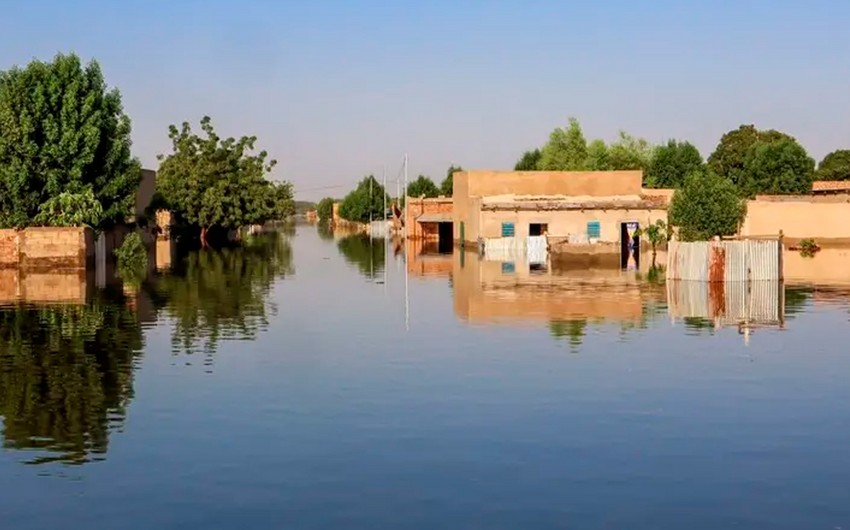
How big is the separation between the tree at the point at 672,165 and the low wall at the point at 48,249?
6572cm

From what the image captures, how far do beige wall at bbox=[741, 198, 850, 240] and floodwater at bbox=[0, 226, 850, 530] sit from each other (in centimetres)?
4199

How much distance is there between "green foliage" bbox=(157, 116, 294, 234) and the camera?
90.1 m

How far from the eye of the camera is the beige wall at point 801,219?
6881cm

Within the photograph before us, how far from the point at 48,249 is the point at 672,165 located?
70056 mm

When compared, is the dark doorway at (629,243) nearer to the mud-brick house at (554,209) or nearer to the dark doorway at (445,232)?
the mud-brick house at (554,209)

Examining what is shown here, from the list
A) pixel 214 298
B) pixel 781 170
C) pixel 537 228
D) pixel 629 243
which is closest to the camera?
pixel 214 298

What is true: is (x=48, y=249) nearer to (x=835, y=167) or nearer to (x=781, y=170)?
(x=781, y=170)

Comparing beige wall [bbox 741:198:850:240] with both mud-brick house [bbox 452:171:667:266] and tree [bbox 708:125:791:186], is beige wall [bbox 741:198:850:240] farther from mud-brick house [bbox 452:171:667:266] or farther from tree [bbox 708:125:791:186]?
tree [bbox 708:125:791:186]

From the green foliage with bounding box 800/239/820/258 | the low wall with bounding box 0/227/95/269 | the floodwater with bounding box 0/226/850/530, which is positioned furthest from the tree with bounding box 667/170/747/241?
the low wall with bounding box 0/227/95/269

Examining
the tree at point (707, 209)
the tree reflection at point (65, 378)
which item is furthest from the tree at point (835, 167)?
the tree reflection at point (65, 378)

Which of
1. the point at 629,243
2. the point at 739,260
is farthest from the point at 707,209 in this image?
the point at 739,260

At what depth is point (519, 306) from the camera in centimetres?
2994

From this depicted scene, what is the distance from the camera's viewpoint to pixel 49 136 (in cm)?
5244

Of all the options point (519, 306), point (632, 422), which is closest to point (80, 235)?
point (519, 306)
